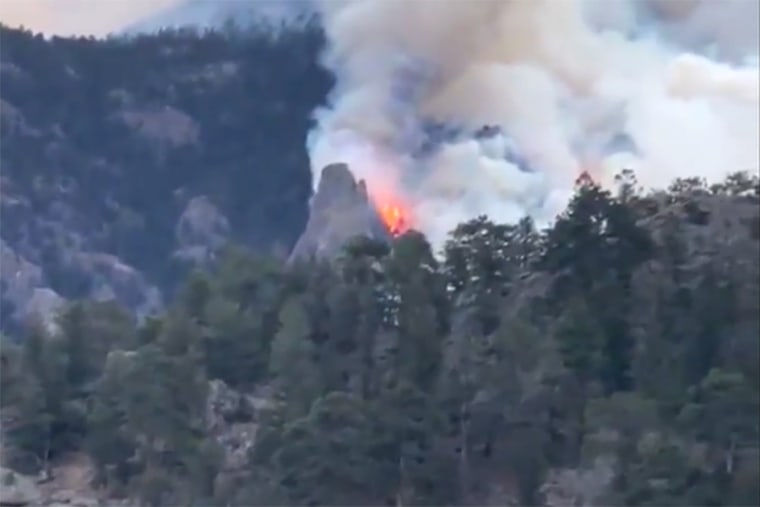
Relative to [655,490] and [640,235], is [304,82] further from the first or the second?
[655,490]

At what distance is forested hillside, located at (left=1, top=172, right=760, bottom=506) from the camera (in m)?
4.69

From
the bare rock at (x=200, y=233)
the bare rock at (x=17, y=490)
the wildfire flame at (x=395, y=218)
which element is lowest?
the bare rock at (x=17, y=490)

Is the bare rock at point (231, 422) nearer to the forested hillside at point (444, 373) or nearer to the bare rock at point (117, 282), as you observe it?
the forested hillside at point (444, 373)

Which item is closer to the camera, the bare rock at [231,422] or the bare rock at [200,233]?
the bare rock at [231,422]

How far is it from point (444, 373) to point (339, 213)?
2.92 ft

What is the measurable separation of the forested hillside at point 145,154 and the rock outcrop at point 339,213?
0.14 m

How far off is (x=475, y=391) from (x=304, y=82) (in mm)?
1557

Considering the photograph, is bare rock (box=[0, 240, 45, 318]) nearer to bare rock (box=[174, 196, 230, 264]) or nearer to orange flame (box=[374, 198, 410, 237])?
bare rock (box=[174, 196, 230, 264])

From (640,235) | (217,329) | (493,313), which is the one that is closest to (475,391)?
(493,313)

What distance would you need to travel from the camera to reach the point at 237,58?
21.9ft

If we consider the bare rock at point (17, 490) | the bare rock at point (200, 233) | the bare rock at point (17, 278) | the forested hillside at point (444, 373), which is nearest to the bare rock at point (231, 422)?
A: the forested hillside at point (444, 373)

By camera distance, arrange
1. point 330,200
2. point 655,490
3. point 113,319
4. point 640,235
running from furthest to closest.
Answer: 1. point 113,319
2. point 330,200
3. point 640,235
4. point 655,490

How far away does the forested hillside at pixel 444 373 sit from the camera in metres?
4.69

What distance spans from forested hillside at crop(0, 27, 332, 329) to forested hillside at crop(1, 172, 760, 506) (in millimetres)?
229
